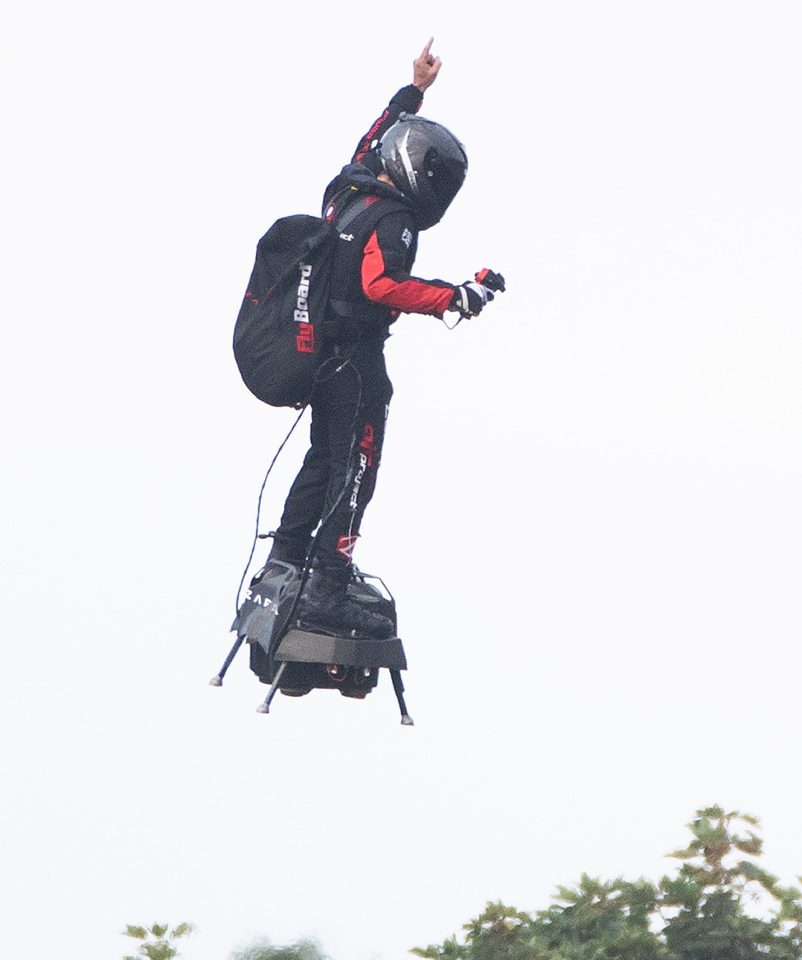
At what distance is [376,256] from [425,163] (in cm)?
65

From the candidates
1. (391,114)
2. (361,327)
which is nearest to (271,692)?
(361,327)

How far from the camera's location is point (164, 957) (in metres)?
9.83

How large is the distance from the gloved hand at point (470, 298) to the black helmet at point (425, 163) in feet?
2.06

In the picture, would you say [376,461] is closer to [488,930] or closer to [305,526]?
[305,526]

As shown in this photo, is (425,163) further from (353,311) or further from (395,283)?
(353,311)

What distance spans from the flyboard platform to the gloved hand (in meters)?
1.78

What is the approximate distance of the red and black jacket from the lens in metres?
10.3

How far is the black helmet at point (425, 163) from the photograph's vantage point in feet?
34.9

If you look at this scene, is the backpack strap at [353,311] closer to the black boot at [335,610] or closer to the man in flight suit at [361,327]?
the man in flight suit at [361,327]

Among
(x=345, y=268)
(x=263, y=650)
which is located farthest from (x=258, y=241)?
(x=263, y=650)

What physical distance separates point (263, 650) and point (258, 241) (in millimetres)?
2362

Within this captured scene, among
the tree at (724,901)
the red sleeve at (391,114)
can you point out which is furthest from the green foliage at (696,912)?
the red sleeve at (391,114)

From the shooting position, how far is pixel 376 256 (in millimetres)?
10406

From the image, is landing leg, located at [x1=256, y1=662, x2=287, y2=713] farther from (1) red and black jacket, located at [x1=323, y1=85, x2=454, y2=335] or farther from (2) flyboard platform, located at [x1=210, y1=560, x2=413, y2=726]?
(1) red and black jacket, located at [x1=323, y1=85, x2=454, y2=335]
